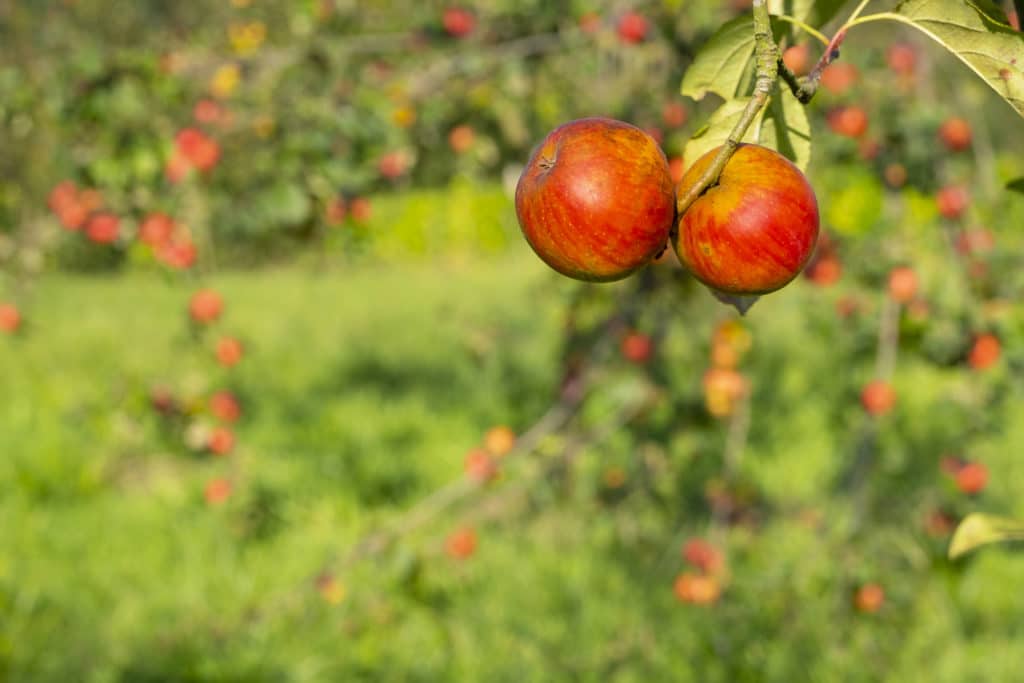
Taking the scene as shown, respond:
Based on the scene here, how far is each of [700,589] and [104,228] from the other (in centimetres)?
183

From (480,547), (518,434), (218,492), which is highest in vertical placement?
(218,492)

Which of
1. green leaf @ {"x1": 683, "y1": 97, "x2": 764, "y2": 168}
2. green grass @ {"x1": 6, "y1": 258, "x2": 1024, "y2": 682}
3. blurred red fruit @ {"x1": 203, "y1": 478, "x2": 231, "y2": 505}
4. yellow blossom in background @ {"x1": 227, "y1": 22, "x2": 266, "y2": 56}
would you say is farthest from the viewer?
blurred red fruit @ {"x1": 203, "y1": 478, "x2": 231, "y2": 505}

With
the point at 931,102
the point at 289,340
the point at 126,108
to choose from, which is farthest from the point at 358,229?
the point at 289,340

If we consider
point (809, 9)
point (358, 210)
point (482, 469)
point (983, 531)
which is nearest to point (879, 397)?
point (482, 469)

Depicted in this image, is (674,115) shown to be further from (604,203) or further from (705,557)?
(604,203)

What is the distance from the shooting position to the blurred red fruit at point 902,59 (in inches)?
120

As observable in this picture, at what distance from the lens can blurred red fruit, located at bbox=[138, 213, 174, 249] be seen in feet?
9.18

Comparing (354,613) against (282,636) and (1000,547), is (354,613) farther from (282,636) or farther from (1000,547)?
(1000,547)

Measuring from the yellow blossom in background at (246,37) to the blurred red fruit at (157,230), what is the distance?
566mm

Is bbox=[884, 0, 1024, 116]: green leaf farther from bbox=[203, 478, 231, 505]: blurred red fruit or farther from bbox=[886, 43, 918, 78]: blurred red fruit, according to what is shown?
bbox=[203, 478, 231, 505]: blurred red fruit

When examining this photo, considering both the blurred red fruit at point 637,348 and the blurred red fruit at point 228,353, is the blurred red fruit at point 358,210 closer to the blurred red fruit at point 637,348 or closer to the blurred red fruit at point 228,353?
the blurred red fruit at point 637,348

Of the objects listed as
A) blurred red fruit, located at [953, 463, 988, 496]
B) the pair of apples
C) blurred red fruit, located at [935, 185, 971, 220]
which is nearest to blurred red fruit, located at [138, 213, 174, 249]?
blurred red fruit, located at [935, 185, 971, 220]

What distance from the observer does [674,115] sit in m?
2.74

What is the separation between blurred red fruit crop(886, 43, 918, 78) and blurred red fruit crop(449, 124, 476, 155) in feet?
3.89
